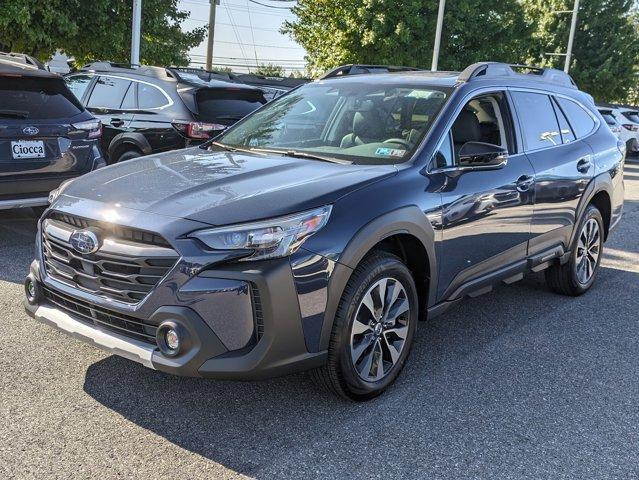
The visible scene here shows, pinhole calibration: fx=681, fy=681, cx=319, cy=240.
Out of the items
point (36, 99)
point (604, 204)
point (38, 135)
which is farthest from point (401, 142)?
point (36, 99)

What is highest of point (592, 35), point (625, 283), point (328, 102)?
point (592, 35)

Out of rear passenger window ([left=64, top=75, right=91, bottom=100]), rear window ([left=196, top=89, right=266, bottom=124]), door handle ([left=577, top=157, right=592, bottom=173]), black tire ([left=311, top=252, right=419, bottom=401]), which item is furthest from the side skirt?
rear passenger window ([left=64, top=75, right=91, bottom=100])

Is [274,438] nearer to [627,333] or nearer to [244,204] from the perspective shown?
[244,204]

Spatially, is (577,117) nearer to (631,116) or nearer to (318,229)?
(318,229)

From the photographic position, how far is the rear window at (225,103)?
317 inches

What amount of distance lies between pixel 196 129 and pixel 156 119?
1.93 feet

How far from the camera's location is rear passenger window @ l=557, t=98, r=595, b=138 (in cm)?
551

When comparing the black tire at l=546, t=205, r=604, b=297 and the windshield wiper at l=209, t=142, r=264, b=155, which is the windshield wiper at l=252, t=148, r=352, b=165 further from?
the black tire at l=546, t=205, r=604, b=297

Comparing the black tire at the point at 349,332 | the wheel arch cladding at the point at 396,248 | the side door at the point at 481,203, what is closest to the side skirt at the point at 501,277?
the side door at the point at 481,203

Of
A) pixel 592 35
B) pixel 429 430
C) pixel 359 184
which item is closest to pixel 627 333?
pixel 429 430

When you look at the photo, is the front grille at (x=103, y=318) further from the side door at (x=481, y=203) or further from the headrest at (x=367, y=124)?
the headrest at (x=367, y=124)

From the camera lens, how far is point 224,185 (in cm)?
343

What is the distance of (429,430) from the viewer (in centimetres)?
332

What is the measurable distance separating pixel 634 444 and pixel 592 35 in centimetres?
3680
